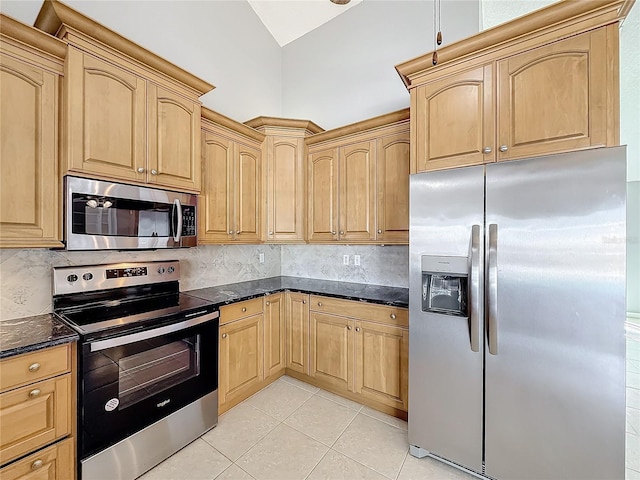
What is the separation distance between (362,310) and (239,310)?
1019 mm

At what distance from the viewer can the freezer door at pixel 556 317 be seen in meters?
1.32

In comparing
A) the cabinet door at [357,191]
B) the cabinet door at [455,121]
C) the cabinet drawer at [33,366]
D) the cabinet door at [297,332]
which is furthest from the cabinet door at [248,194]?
the cabinet door at [455,121]

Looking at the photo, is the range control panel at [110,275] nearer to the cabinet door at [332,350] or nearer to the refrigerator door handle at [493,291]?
the cabinet door at [332,350]

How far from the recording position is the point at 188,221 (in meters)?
2.14

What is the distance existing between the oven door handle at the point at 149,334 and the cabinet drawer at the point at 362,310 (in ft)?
3.03

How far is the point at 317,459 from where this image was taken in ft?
5.97

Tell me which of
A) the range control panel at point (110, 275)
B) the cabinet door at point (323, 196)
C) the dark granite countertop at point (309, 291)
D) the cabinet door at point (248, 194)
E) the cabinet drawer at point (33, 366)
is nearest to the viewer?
the cabinet drawer at point (33, 366)

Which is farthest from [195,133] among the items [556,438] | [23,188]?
[556,438]

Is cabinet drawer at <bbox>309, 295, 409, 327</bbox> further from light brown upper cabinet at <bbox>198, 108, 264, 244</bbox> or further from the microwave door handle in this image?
the microwave door handle

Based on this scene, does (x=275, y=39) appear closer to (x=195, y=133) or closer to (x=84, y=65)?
(x=195, y=133)

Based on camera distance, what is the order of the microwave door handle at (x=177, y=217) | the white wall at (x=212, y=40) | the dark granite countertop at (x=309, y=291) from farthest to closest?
the dark granite countertop at (x=309, y=291) < the white wall at (x=212, y=40) < the microwave door handle at (x=177, y=217)

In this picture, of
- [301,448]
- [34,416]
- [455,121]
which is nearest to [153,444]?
[34,416]

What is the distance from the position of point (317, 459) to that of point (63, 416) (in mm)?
1428

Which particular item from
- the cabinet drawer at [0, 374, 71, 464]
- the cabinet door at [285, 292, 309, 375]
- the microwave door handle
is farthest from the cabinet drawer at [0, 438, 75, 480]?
the cabinet door at [285, 292, 309, 375]
